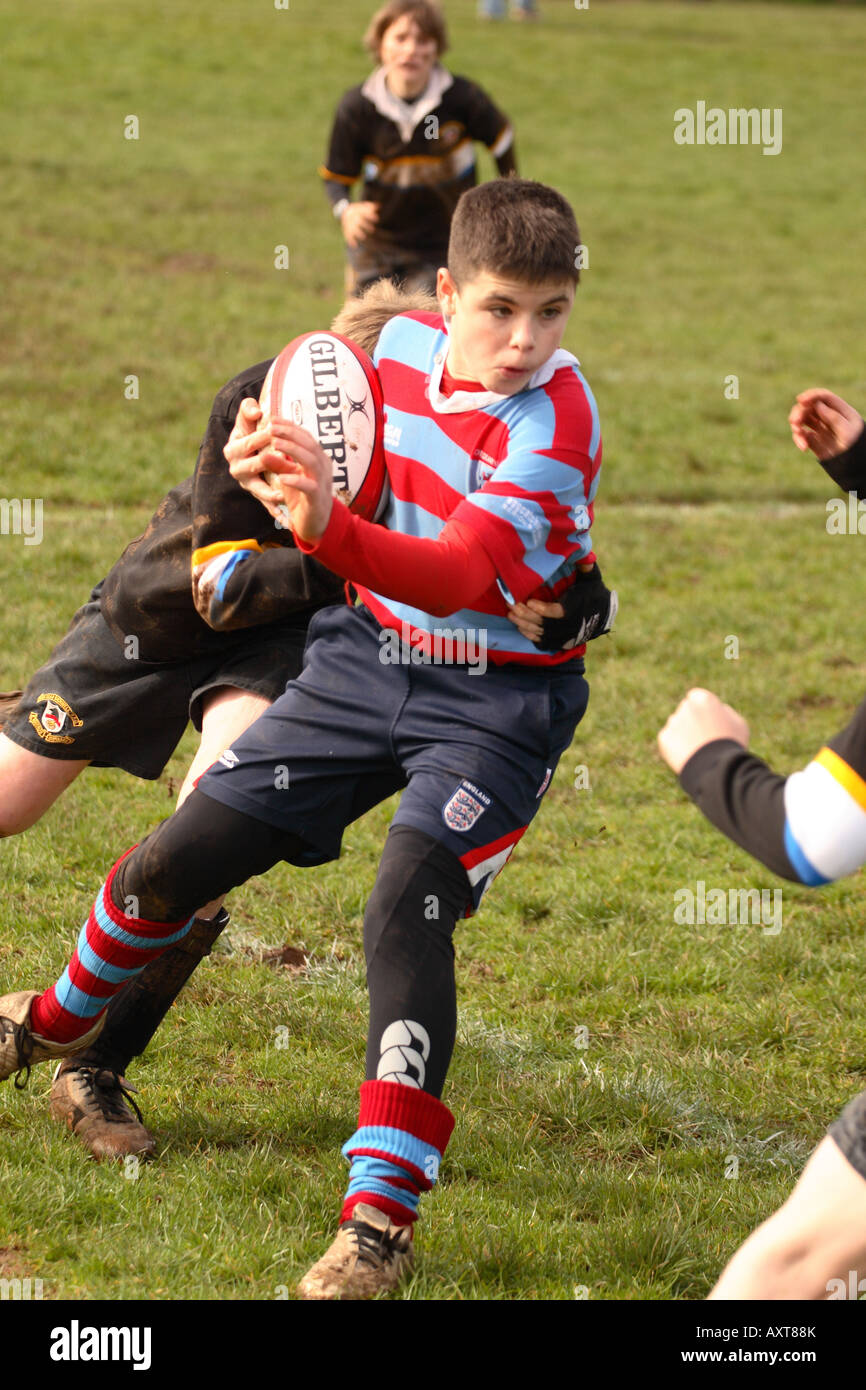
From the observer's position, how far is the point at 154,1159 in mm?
3551

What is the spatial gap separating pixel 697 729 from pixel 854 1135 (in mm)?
697

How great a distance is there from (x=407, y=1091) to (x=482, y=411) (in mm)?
1379

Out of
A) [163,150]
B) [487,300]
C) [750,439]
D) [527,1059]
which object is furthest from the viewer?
[163,150]

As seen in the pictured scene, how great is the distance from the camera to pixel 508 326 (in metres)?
3.11

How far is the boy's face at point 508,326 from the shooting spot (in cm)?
308

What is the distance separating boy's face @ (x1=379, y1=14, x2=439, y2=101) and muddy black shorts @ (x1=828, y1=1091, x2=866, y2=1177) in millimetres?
7863

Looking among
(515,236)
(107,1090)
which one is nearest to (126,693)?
(107,1090)

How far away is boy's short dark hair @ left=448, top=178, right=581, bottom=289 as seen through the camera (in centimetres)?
304

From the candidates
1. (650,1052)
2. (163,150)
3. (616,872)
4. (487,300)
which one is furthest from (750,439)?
(163,150)

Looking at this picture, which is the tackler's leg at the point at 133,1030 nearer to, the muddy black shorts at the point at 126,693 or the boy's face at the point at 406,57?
the muddy black shorts at the point at 126,693

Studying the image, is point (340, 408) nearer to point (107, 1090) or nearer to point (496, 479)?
point (496, 479)

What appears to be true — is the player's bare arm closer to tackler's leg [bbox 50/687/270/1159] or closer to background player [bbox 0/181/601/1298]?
background player [bbox 0/181/601/1298]

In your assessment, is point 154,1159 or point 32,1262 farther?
point 154,1159

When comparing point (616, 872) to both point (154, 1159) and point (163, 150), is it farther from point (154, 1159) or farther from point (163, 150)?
point (163, 150)
